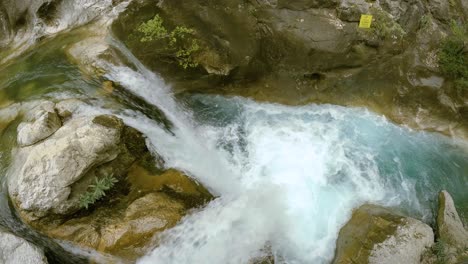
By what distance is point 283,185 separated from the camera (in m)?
6.54

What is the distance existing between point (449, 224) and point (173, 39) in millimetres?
6102

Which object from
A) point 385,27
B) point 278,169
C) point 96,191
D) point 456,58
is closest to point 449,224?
point 278,169

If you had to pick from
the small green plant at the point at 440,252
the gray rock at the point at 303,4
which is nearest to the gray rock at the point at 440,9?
the gray rock at the point at 303,4

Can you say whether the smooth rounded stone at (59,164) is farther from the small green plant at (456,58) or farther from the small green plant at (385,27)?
the small green plant at (456,58)

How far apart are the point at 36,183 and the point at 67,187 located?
0.42 m

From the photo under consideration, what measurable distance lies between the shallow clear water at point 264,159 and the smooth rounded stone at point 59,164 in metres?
0.67

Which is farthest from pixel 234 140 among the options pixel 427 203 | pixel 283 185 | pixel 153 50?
pixel 427 203

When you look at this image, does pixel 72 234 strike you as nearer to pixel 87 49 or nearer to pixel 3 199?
pixel 3 199

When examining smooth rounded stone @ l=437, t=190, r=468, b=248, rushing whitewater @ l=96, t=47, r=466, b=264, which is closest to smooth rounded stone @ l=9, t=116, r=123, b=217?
rushing whitewater @ l=96, t=47, r=466, b=264

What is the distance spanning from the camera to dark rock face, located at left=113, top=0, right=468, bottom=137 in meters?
7.53

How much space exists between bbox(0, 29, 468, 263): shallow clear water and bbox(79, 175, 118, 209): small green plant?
1.06 m

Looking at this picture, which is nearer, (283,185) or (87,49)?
(283,185)

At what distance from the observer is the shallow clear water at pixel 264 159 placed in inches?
226

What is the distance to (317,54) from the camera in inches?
298
